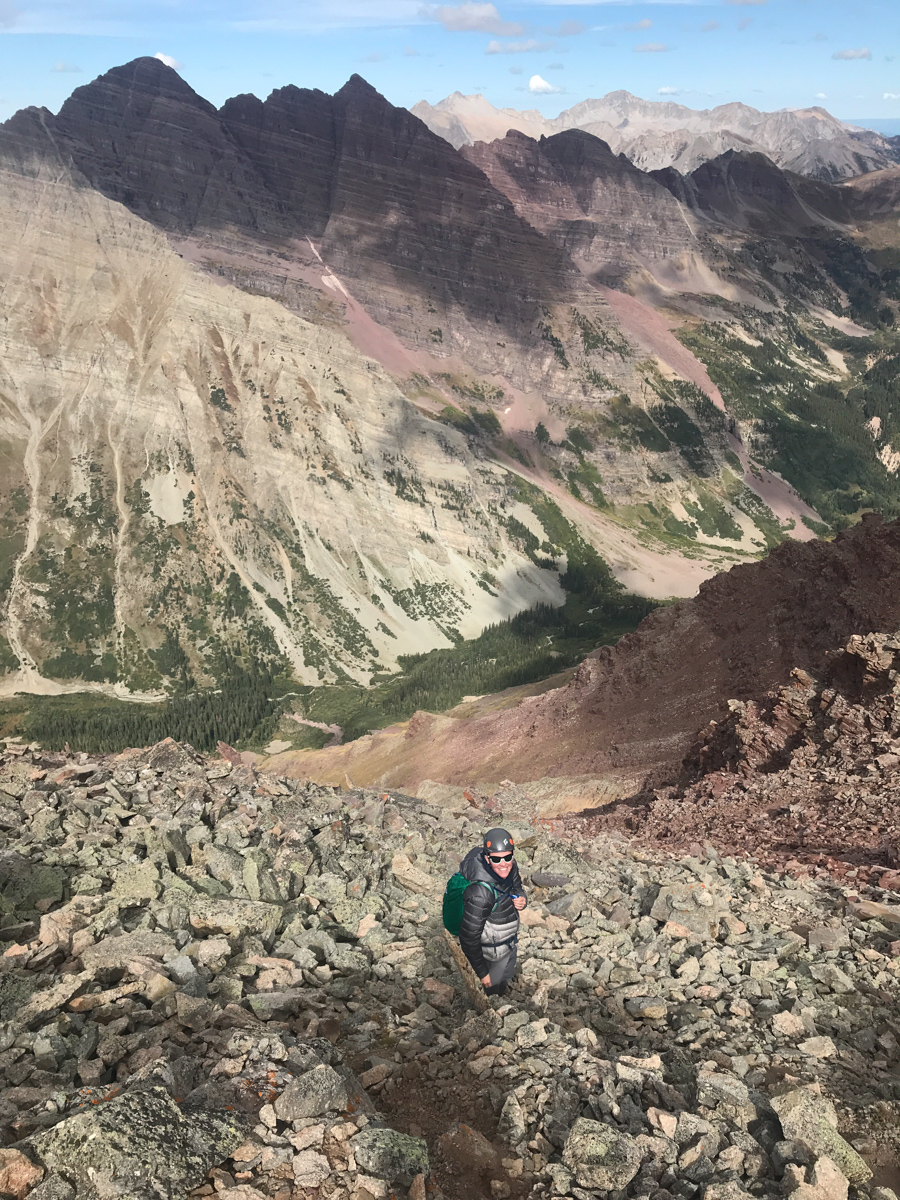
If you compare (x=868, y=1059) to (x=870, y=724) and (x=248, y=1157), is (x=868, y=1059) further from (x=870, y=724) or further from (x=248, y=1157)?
→ (x=870, y=724)

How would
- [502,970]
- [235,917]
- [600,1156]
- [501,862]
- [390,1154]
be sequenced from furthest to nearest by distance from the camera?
[235,917] → [502,970] → [501,862] → [600,1156] → [390,1154]

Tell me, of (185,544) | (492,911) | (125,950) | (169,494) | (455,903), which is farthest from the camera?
(169,494)

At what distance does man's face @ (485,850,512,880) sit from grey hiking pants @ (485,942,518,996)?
5.11 feet

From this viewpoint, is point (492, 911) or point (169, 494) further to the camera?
point (169, 494)

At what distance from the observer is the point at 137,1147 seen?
386 inches

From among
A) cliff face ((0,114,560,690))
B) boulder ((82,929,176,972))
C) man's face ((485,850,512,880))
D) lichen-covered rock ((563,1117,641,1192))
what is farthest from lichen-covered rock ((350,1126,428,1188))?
cliff face ((0,114,560,690))

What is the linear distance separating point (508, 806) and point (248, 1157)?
43.6m

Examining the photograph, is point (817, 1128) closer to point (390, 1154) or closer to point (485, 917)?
point (390, 1154)

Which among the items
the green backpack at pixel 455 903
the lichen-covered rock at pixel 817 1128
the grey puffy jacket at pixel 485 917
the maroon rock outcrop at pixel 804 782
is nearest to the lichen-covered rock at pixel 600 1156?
the lichen-covered rock at pixel 817 1128

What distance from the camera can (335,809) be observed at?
26.2 m

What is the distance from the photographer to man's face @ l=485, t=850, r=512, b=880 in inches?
601

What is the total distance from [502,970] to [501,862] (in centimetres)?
223

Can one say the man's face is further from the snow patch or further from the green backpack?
the snow patch

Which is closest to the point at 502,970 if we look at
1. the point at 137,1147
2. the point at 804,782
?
the point at 137,1147
